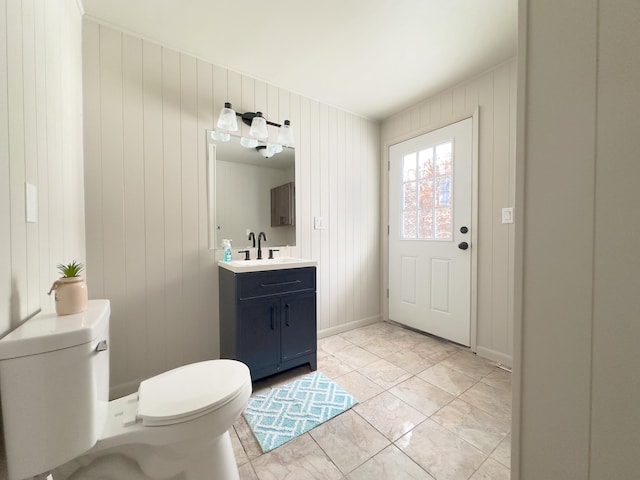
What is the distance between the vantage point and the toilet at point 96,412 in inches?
23.7

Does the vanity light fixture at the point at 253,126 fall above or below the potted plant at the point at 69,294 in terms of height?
above

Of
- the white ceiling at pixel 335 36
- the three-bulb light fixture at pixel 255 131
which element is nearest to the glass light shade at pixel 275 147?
the three-bulb light fixture at pixel 255 131

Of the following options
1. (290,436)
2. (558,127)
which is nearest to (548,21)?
(558,127)

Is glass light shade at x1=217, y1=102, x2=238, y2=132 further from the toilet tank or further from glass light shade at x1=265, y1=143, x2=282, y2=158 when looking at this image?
the toilet tank

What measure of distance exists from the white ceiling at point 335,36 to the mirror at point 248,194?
0.59 m

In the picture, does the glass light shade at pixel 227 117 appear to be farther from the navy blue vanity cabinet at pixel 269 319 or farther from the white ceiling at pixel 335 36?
the navy blue vanity cabinet at pixel 269 319

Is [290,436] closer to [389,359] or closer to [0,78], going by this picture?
[389,359]

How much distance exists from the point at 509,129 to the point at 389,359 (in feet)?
6.71

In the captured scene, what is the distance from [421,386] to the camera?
167 cm

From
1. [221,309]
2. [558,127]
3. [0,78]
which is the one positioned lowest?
[221,309]

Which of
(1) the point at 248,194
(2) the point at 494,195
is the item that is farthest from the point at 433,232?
(1) the point at 248,194

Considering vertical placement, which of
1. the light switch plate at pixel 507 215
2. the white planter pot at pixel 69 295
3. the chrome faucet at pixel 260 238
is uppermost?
the light switch plate at pixel 507 215

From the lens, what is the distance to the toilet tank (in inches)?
23.2

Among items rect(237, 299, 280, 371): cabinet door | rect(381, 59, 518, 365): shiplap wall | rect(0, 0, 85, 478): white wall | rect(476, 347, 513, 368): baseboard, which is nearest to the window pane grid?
rect(381, 59, 518, 365): shiplap wall
